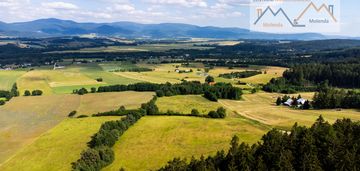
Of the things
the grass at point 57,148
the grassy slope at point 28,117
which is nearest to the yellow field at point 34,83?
the grassy slope at point 28,117

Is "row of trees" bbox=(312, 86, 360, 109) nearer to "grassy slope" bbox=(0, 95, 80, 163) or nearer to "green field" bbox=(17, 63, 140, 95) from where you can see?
"grassy slope" bbox=(0, 95, 80, 163)

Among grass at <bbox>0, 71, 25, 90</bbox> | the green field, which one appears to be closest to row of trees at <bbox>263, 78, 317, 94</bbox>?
the green field

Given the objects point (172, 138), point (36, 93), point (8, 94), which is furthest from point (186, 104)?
point (8, 94)

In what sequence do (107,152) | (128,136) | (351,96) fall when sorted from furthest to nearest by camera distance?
(351,96) → (128,136) → (107,152)

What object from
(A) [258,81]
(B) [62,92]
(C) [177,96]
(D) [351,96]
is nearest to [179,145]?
(C) [177,96]

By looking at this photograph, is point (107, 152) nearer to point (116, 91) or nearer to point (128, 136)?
point (128, 136)

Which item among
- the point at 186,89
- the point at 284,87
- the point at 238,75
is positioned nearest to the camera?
the point at 186,89

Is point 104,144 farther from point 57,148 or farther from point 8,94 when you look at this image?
point 8,94
